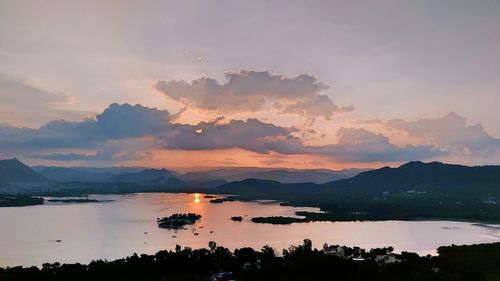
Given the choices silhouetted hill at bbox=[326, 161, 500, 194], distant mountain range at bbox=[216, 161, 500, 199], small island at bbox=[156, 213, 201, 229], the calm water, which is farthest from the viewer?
silhouetted hill at bbox=[326, 161, 500, 194]

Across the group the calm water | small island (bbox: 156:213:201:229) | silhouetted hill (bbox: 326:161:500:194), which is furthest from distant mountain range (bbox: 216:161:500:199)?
small island (bbox: 156:213:201:229)

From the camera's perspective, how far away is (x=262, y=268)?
35.7 m

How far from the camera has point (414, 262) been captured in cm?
3891

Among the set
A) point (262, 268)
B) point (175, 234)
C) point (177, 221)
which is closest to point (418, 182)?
point (177, 221)

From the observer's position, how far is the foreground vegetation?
34469mm

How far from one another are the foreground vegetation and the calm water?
36.3 feet

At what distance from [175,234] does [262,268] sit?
32.3 metres

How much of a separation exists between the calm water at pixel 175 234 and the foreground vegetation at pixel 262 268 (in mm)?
11059

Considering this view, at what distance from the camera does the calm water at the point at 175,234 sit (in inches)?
2066

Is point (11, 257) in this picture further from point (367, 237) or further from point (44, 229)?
point (367, 237)

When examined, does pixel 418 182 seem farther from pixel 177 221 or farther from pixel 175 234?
pixel 175 234

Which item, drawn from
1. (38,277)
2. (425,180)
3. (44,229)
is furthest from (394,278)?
(425,180)

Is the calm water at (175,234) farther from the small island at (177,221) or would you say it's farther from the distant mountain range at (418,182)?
the distant mountain range at (418,182)

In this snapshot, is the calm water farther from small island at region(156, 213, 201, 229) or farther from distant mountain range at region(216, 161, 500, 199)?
distant mountain range at region(216, 161, 500, 199)
